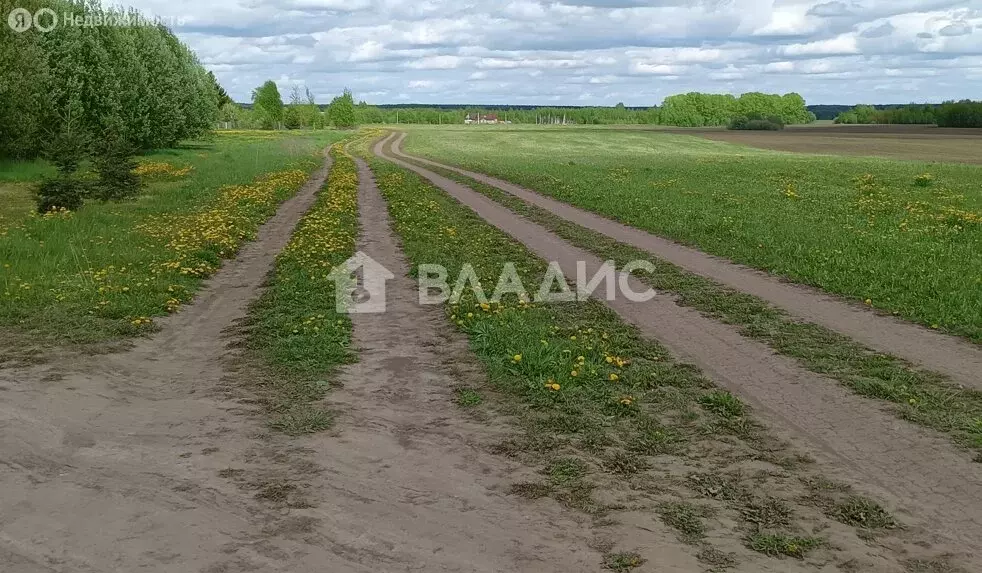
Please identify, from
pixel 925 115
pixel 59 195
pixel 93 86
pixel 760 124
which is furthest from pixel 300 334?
pixel 925 115

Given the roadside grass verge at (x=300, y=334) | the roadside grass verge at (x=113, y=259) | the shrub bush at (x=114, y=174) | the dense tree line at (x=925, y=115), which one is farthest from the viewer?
the dense tree line at (x=925, y=115)

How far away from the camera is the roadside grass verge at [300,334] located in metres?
7.15

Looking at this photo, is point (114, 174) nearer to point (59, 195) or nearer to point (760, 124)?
point (59, 195)

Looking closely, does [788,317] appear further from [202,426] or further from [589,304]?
[202,426]

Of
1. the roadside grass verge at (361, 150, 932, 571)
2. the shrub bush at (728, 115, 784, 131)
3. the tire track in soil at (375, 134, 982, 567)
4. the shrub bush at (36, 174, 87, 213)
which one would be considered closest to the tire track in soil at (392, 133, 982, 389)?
Answer: the tire track in soil at (375, 134, 982, 567)

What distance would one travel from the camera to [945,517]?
5.08 meters

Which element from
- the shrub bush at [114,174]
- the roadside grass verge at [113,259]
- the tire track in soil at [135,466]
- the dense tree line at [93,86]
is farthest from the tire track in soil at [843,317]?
the dense tree line at [93,86]

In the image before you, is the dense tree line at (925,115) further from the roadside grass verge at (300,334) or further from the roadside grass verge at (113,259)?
the roadside grass verge at (300,334)

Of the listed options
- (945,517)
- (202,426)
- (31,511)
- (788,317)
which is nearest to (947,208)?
(788,317)

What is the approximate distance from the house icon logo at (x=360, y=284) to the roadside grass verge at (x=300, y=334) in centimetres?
15

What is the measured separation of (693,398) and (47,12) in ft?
116

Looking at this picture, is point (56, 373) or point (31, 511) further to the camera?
point (56, 373)

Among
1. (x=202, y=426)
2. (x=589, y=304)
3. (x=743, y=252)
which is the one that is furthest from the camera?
(x=743, y=252)

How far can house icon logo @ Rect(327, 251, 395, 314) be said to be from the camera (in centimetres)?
1098
